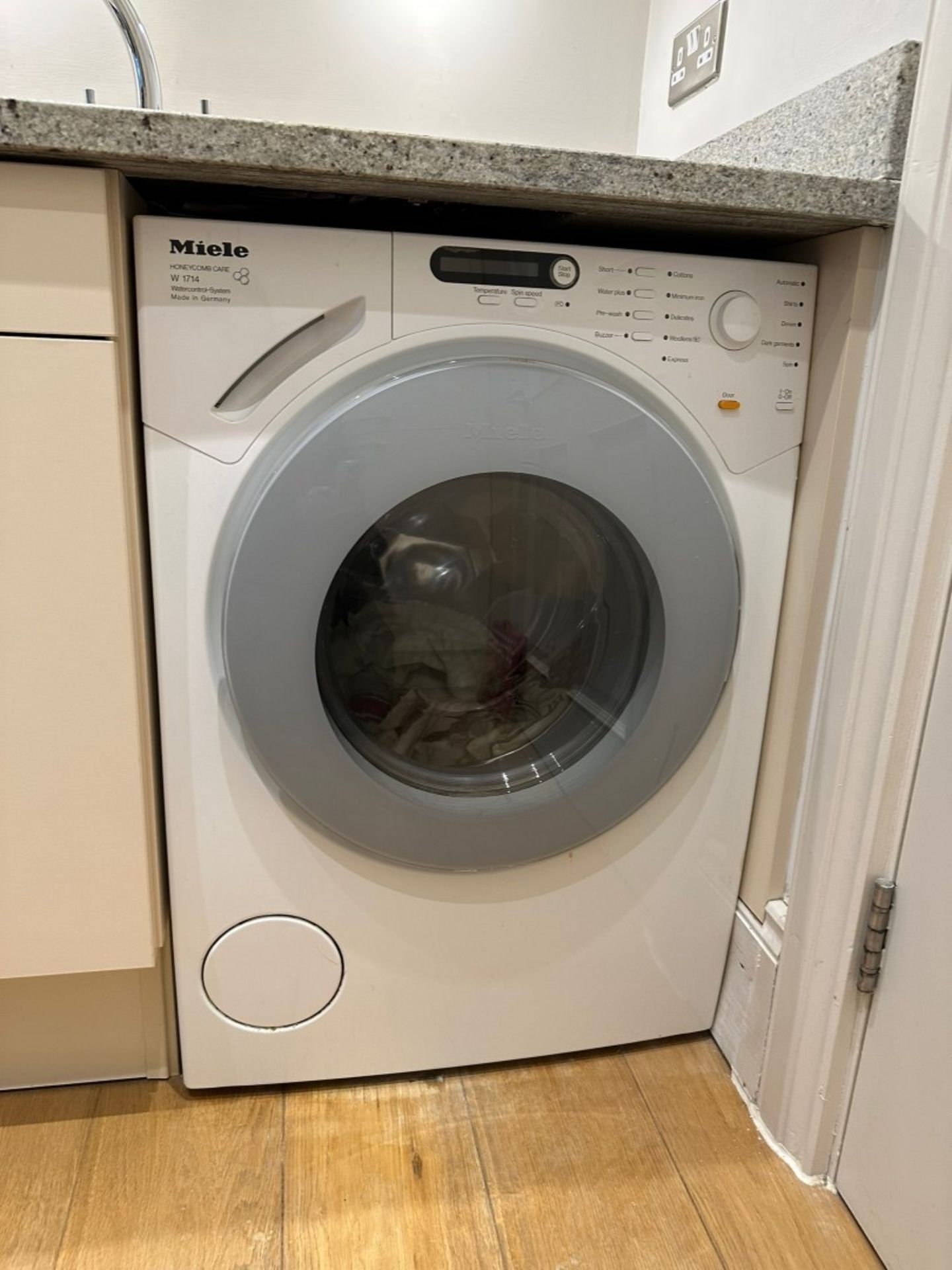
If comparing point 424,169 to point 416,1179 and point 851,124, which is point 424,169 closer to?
point 851,124

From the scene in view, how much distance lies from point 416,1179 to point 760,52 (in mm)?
1280

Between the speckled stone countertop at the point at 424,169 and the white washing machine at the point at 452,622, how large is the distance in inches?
1.8

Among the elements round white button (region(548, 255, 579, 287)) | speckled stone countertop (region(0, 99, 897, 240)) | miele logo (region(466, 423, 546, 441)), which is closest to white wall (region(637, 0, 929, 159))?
speckled stone countertop (region(0, 99, 897, 240))

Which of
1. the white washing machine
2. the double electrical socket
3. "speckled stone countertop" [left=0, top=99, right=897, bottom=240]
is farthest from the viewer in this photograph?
the double electrical socket

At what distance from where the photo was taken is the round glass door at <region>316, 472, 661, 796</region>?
0.81 meters

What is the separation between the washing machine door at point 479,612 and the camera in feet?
2.49

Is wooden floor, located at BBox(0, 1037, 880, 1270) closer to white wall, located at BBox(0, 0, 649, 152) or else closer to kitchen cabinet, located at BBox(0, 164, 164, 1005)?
kitchen cabinet, located at BBox(0, 164, 164, 1005)

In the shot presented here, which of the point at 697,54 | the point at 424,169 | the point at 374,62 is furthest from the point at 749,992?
the point at 374,62

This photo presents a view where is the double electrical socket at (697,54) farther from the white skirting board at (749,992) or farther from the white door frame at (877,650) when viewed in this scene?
the white skirting board at (749,992)

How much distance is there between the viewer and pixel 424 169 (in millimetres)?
690

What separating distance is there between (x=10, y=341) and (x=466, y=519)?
40 centimetres

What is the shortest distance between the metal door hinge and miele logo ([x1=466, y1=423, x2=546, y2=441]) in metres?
0.52

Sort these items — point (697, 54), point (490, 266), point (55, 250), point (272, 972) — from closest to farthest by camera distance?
point (55, 250) < point (490, 266) < point (272, 972) < point (697, 54)

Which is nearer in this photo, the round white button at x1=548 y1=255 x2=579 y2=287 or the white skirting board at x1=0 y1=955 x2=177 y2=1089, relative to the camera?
the round white button at x1=548 y1=255 x2=579 y2=287
